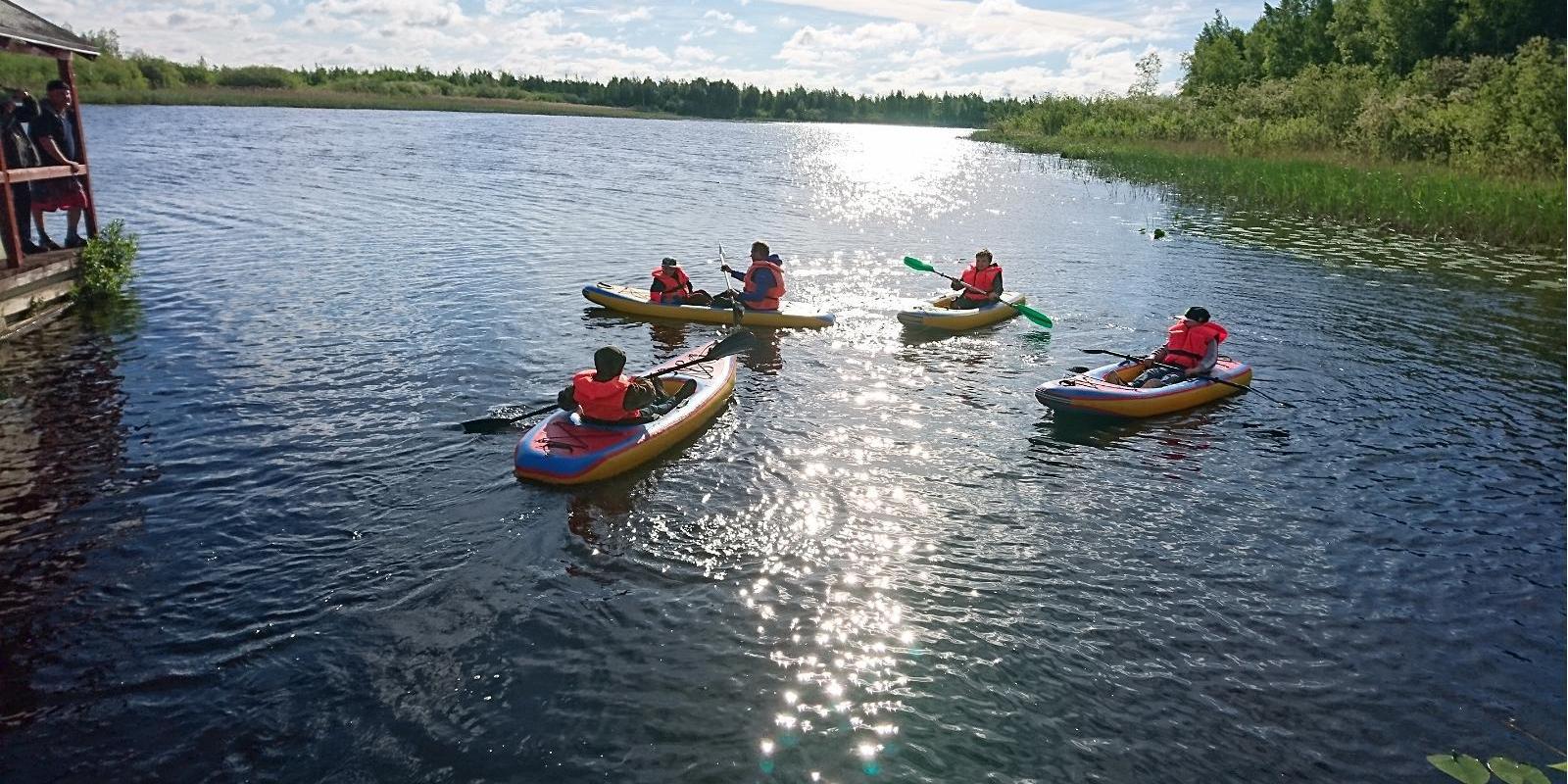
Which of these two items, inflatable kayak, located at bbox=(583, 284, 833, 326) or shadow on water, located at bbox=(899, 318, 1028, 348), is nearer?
shadow on water, located at bbox=(899, 318, 1028, 348)

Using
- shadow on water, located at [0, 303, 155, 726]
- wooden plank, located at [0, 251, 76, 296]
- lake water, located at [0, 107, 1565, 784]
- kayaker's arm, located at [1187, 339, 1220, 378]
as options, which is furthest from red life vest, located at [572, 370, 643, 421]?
wooden plank, located at [0, 251, 76, 296]

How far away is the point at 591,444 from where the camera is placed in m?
8.95

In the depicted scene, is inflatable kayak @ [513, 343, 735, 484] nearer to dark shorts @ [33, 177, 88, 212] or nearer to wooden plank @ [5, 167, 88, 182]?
wooden plank @ [5, 167, 88, 182]

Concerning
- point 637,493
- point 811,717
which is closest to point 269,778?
point 811,717

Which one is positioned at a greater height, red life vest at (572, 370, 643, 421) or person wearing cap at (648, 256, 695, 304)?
person wearing cap at (648, 256, 695, 304)

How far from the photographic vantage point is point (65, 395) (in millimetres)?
10539

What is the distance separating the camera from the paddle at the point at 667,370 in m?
9.68

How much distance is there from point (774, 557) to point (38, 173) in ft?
40.1

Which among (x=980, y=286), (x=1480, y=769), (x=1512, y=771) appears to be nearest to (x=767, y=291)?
(x=980, y=286)

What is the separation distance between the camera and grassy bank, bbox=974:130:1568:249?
21.8m

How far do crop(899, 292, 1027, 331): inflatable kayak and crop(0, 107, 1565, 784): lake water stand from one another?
387 millimetres

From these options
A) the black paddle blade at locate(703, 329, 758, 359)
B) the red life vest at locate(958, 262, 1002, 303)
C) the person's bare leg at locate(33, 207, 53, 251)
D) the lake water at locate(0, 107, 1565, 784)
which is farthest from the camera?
the red life vest at locate(958, 262, 1002, 303)

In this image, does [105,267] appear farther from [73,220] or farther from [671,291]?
[671,291]

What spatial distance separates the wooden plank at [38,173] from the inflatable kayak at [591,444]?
8.67 m
